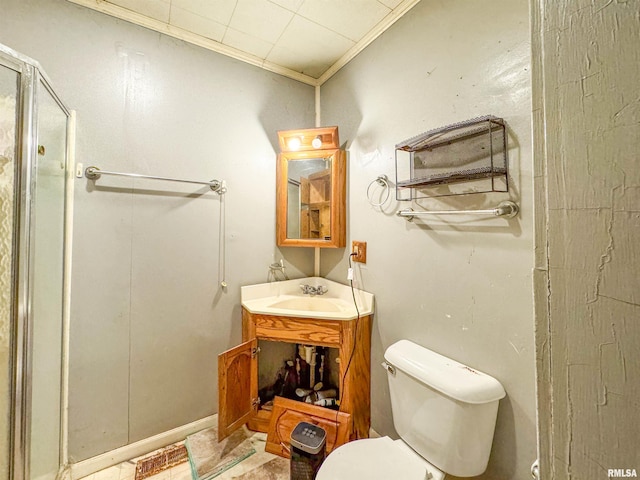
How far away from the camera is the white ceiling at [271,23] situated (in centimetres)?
140

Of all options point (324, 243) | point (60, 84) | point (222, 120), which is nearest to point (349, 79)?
point (222, 120)

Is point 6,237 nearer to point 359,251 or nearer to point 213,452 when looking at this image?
point 213,452

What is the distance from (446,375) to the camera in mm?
1040

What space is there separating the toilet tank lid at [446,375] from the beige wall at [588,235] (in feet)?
2.34

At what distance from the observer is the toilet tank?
3.16 feet

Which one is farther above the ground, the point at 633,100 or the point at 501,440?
the point at 633,100

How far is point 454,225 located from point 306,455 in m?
1.25

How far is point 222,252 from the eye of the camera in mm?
1714

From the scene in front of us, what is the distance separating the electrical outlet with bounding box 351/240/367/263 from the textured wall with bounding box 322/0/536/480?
0.04m

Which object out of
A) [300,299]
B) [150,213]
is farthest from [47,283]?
[300,299]

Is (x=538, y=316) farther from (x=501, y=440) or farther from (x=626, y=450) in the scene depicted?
(x=501, y=440)

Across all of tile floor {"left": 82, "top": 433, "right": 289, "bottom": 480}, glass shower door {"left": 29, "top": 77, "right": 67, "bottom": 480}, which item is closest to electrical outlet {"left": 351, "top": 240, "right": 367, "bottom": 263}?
tile floor {"left": 82, "top": 433, "right": 289, "bottom": 480}

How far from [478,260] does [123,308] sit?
1745 mm

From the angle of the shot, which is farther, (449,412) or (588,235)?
(449,412)
